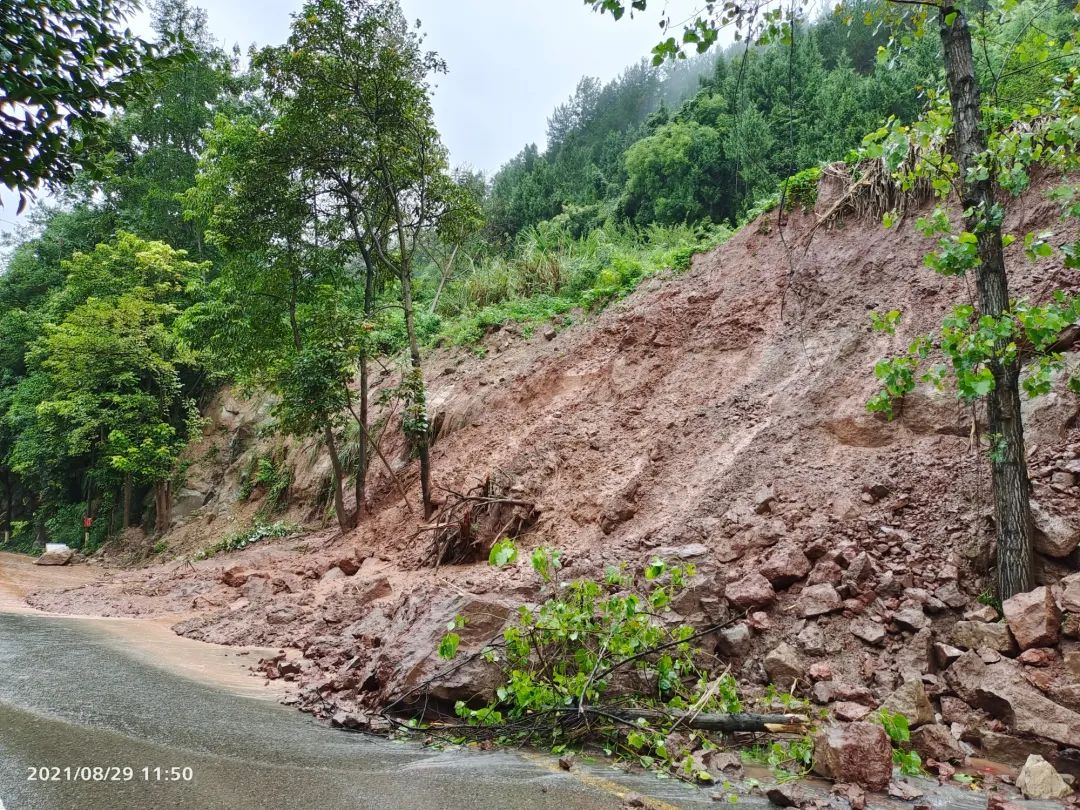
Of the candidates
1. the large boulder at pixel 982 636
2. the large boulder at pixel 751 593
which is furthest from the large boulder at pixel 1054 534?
the large boulder at pixel 751 593

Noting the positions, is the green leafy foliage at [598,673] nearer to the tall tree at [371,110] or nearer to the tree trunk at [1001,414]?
the tree trunk at [1001,414]

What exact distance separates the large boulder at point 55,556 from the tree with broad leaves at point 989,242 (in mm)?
23911

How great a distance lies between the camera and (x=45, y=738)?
279 centimetres

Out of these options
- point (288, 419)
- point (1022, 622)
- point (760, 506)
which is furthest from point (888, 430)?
point (288, 419)

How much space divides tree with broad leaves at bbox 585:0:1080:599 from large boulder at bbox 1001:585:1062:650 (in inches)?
12.7

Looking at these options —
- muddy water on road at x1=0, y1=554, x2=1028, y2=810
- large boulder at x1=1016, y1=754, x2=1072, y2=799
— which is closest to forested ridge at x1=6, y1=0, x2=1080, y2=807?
large boulder at x1=1016, y1=754, x2=1072, y2=799

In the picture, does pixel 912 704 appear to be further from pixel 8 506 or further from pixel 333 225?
pixel 8 506

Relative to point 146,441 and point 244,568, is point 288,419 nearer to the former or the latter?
point 244,568

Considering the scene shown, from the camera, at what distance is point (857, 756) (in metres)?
2.75

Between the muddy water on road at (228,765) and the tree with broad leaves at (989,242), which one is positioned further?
the tree with broad leaves at (989,242)

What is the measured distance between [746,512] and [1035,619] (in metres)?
2.62

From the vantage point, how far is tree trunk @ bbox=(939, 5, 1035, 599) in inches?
146

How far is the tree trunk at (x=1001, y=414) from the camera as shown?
12.2ft

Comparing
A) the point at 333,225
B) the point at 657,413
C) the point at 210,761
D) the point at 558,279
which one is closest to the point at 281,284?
the point at 333,225
